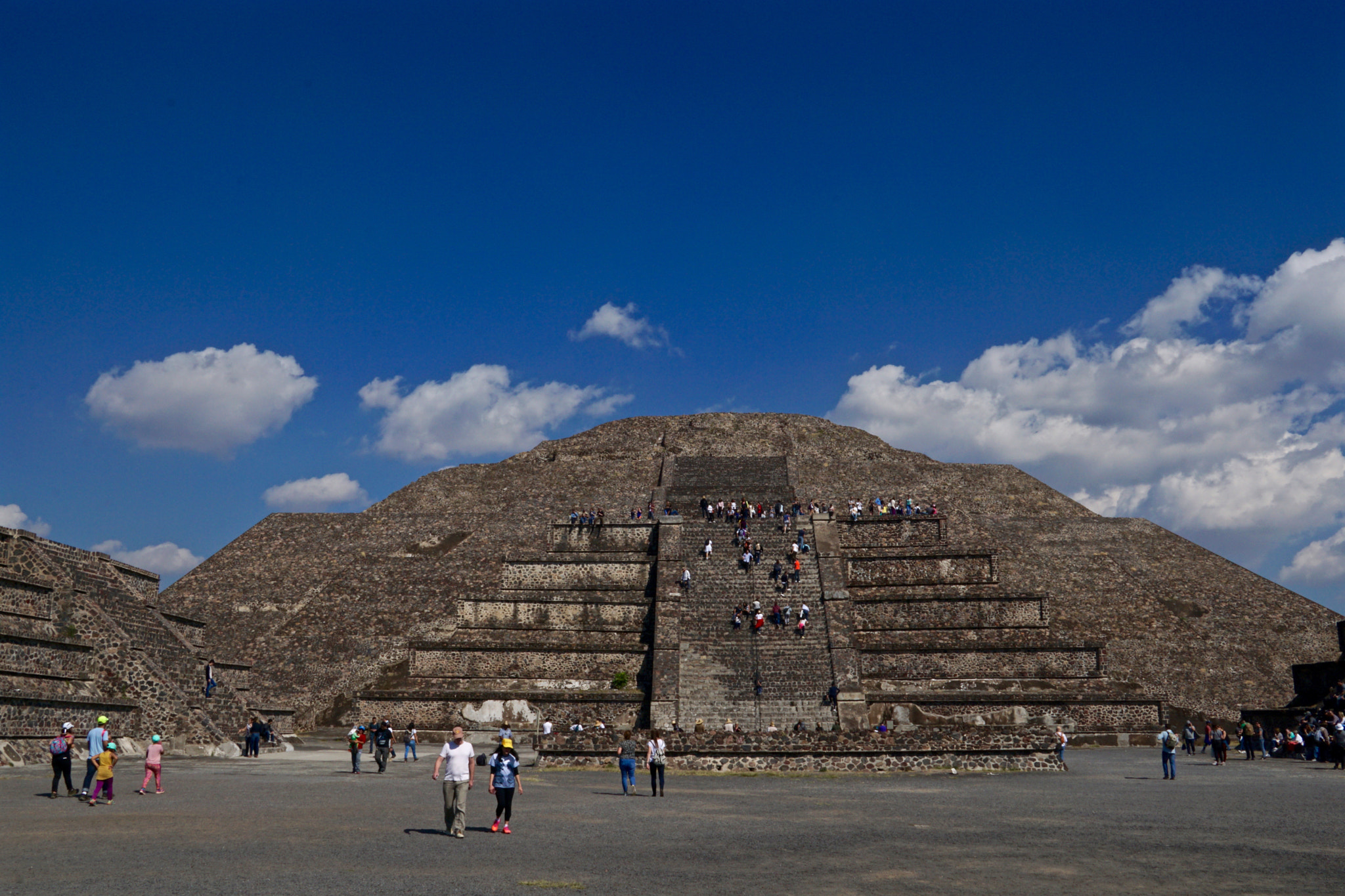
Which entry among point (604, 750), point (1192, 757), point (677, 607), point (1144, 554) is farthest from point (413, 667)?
point (1144, 554)

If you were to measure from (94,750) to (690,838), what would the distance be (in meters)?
7.79

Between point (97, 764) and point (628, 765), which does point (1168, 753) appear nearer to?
point (628, 765)

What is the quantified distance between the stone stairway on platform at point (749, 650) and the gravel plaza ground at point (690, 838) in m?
7.17

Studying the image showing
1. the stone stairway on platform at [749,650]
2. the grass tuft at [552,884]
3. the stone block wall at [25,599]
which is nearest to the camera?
the grass tuft at [552,884]

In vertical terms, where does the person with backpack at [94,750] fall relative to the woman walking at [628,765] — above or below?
above

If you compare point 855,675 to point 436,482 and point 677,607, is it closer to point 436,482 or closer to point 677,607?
point 677,607

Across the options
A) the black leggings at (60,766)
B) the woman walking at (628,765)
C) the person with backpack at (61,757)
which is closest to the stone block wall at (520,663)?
the woman walking at (628,765)

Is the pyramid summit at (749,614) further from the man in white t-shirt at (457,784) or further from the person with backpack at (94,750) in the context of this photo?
the man in white t-shirt at (457,784)

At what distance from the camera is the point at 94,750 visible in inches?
517

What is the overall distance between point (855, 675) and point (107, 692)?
15.6 meters

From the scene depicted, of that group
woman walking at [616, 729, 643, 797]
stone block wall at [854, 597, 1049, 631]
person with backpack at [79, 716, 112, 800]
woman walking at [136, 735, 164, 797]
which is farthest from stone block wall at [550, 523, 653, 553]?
person with backpack at [79, 716, 112, 800]

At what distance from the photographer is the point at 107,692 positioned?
65.5 feet

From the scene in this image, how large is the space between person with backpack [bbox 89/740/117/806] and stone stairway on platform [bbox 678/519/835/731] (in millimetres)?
13105

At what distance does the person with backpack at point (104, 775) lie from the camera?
12852 mm
